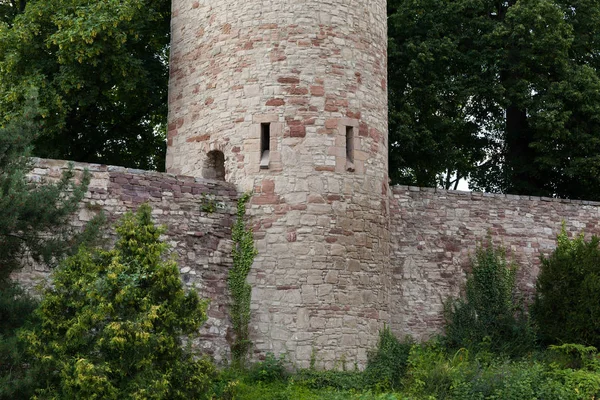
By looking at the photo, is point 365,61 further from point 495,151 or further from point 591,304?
point 495,151

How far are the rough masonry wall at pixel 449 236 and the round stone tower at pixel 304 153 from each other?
1.38 m

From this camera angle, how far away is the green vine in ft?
46.1

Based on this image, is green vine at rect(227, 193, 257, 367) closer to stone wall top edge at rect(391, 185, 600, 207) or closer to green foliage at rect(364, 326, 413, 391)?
green foliage at rect(364, 326, 413, 391)

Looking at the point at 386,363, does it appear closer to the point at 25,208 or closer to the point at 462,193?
the point at 462,193

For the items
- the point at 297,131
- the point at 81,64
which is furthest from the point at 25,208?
the point at 81,64

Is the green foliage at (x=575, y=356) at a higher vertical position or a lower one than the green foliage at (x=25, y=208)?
lower

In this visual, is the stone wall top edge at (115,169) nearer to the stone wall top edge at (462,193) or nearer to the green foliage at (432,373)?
the stone wall top edge at (462,193)

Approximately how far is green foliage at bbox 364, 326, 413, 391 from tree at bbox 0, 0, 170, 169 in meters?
6.93

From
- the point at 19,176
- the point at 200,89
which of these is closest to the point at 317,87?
the point at 200,89

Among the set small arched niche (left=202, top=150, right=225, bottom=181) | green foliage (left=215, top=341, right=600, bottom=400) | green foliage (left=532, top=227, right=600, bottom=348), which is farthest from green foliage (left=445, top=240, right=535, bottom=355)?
small arched niche (left=202, top=150, right=225, bottom=181)

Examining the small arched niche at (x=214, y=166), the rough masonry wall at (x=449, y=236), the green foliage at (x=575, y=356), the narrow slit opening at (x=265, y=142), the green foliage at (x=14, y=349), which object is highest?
the narrow slit opening at (x=265, y=142)

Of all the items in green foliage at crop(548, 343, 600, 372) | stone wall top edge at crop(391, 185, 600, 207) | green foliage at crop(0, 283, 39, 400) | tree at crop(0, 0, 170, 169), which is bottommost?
green foliage at crop(548, 343, 600, 372)

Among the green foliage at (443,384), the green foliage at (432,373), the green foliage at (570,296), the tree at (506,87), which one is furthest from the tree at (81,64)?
the green foliage at (570,296)

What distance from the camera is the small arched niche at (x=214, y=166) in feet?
50.4
